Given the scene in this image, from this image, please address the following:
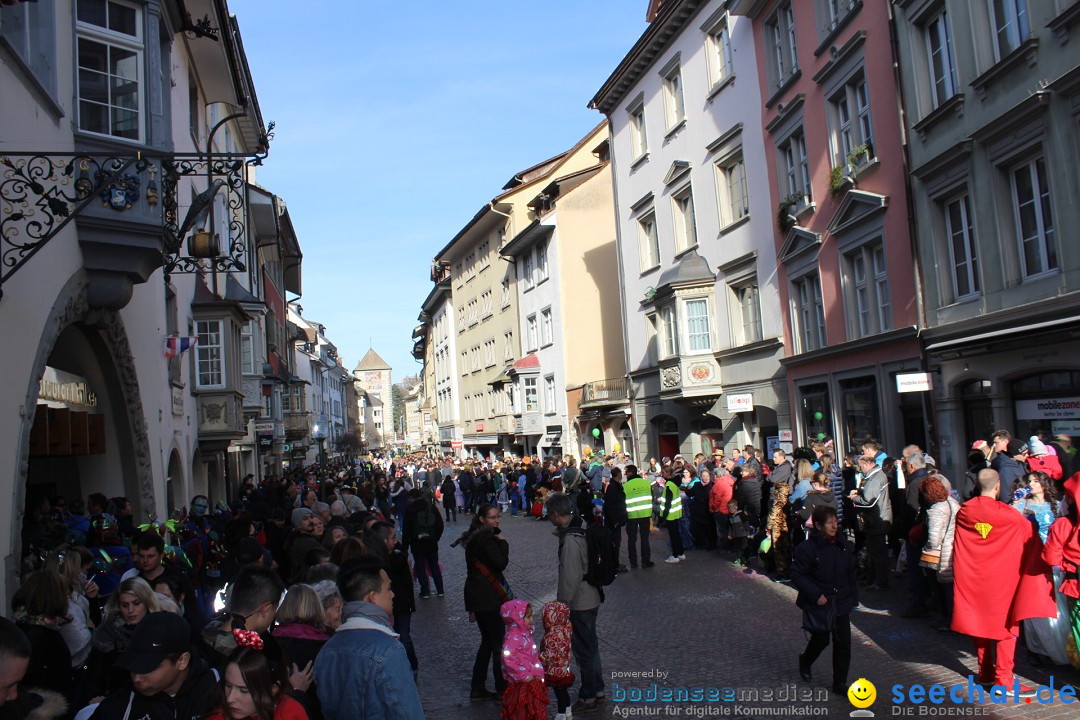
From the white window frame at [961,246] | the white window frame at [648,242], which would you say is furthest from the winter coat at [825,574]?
the white window frame at [648,242]

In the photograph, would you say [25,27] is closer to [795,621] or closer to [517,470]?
[795,621]

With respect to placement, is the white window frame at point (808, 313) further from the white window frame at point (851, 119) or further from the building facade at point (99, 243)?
the building facade at point (99, 243)

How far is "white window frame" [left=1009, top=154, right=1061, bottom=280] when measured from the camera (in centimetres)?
1302

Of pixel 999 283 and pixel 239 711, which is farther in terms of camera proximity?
pixel 999 283

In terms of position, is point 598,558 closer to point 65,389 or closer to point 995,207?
point 65,389

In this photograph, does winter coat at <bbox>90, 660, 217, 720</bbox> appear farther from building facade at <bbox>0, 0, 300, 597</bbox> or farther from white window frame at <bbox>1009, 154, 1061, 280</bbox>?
white window frame at <bbox>1009, 154, 1061, 280</bbox>

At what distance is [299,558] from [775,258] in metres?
15.8

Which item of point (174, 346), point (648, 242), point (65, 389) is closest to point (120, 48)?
point (65, 389)

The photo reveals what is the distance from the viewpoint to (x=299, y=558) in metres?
8.96

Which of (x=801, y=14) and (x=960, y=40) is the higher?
(x=801, y=14)

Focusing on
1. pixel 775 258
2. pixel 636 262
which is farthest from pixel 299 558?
pixel 636 262

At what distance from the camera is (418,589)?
14.8m

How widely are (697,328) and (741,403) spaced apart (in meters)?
3.33

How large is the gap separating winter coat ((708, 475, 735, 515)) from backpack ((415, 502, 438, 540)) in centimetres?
555
